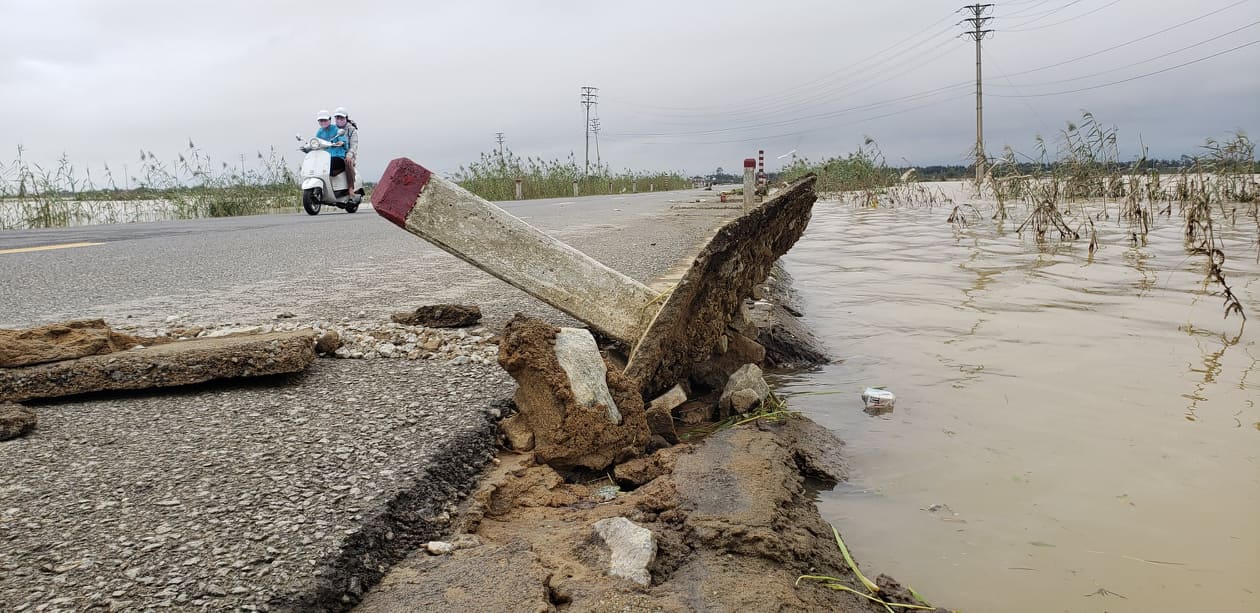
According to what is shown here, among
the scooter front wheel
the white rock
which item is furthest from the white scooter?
the white rock

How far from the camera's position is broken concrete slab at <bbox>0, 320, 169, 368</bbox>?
231cm

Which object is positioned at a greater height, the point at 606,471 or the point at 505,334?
the point at 505,334

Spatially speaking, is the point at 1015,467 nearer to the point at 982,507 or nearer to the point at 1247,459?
the point at 982,507

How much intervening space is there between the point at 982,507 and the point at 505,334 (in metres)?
1.35

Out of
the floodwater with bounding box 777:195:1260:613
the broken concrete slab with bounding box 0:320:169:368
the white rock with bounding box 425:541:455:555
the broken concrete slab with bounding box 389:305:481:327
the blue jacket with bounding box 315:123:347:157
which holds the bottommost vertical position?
the floodwater with bounding box 777:195:1260:613

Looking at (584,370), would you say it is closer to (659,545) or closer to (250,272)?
(659,545)

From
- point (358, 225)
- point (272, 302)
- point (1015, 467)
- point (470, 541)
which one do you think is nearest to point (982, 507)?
point (1015, 467)

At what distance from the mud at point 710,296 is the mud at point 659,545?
0.38 m

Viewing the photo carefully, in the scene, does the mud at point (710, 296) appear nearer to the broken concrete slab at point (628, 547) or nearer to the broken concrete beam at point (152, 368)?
the broken concrete slab at point (628, 547)

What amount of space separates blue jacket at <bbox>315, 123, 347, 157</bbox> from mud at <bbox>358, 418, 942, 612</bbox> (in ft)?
27.2

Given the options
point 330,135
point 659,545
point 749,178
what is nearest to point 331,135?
point 330,135

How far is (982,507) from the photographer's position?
2.04 metres

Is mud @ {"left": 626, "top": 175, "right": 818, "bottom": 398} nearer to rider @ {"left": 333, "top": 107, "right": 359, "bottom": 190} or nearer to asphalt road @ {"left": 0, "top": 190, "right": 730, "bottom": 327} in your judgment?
asphalt road @ {"left": 0, "top": 190, "right": 730, "bottom": 327}

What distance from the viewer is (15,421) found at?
2008 mm
